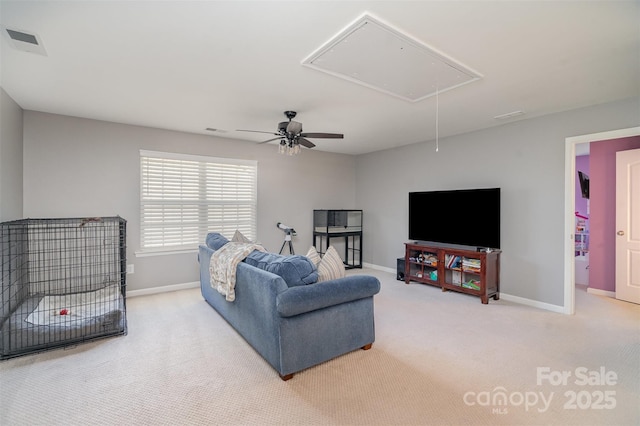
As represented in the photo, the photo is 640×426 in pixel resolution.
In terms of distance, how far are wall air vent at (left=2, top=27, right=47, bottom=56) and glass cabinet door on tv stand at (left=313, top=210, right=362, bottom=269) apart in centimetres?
438

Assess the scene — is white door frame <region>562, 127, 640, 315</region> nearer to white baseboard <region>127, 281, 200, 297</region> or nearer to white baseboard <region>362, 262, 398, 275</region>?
white baseboard <region>362, 262, 398, 275</region>

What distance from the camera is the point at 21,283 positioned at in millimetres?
3359

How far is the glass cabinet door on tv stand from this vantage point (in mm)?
5859

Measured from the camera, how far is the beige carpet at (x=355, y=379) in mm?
1858

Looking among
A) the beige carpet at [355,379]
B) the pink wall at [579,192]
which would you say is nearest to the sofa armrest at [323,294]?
the beige carpet at [355,379]

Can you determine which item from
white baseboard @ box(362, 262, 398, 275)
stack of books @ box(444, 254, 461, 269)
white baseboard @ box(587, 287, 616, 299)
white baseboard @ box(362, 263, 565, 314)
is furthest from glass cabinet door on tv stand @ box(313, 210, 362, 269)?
white baseboard @ box(587, 287, 616, 299)

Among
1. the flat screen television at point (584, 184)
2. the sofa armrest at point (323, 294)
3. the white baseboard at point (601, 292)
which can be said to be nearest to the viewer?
the sofa armrest at point (323, 294)

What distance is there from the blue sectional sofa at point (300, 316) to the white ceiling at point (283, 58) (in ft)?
5.42

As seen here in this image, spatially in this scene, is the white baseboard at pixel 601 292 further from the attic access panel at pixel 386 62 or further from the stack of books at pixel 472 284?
the attic access panel at pixel 386 62

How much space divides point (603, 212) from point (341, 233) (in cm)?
408

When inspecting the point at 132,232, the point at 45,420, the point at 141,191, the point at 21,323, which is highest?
the point at 141,191

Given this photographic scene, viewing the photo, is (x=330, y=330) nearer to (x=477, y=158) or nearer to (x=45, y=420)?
(x=45, y=420)

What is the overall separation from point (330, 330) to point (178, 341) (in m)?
1.53

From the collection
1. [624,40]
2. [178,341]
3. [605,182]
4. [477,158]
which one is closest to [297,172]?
[477,158]
